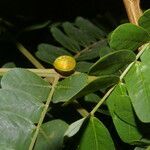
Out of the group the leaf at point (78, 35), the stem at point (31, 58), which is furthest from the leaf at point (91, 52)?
the stem at point (31, 58)

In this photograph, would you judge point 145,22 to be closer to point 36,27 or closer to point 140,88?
point 140,88

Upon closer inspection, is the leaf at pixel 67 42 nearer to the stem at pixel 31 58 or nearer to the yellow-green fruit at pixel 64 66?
the stem at pixel 31 58

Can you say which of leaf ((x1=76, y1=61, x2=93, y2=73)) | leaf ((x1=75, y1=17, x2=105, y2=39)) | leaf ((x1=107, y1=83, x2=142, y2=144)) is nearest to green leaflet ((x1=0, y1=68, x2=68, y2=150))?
leaf ((x1=107, y1=83, x2=142, y2=144))

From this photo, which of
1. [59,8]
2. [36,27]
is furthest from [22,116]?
[59,8]

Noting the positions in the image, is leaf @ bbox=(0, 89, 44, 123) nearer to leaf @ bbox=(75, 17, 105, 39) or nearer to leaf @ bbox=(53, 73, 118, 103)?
leaf @ bbox=(53, 73, 118, 103)

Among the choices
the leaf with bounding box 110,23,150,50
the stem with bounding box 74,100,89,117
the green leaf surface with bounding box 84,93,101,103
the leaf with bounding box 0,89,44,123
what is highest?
the leaf with bounding box 110,23,150,50

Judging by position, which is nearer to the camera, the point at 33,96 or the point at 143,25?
the point at 143,25

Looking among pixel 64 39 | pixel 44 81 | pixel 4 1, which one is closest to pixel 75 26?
pixel 64 39

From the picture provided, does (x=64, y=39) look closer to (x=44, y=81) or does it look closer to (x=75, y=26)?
(x=75, y=26)
